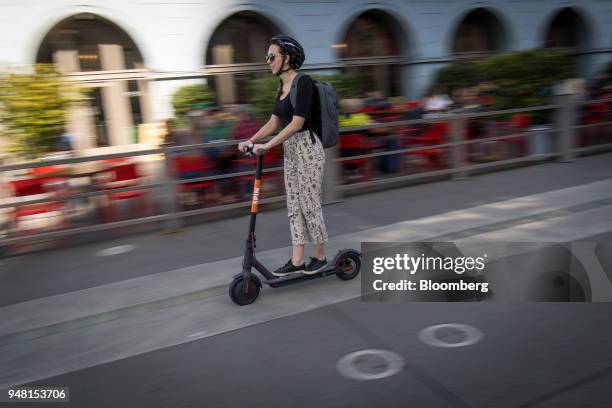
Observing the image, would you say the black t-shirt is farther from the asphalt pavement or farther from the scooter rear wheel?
the asphalt pavement

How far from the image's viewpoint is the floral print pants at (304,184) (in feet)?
12.7

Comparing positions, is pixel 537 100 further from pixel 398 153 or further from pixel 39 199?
pixel 39 199

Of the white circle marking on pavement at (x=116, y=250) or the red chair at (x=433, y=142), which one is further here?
the red chair at (x=433, y=142)

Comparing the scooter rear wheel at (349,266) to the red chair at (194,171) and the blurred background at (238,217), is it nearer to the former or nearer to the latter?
the blurred background at (238,217)

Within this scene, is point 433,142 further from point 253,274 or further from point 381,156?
point 253,274

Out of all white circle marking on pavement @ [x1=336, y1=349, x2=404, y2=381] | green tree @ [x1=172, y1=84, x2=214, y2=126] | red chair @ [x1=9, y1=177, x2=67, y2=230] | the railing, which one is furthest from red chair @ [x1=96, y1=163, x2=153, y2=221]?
green tree @ [x1=172, y1=84, x2=214, y2=126]

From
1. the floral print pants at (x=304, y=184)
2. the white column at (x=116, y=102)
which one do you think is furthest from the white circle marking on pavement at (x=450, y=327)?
the white column at (x=116, y=102)

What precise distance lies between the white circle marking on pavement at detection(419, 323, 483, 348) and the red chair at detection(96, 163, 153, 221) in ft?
11.9

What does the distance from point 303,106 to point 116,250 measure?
2890 millimetres

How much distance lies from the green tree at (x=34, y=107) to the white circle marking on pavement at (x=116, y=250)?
9.40 ft

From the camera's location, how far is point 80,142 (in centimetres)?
1155

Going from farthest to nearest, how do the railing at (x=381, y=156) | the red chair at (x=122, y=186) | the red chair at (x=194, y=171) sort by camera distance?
the red chair at (x=194, y=171), the red chair at (x=122, y=186), the railing at (x=381, y=156)

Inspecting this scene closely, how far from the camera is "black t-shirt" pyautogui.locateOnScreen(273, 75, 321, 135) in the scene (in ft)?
11.9

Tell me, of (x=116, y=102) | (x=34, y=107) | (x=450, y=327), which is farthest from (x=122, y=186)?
(x=116, y=102)
